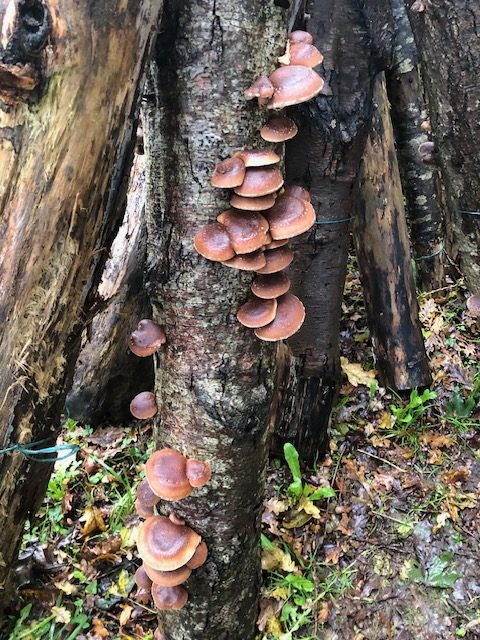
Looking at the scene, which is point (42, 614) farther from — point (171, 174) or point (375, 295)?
point (375, 295)

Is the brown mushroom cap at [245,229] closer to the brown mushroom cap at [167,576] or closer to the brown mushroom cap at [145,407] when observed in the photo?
the brown mushroom cap at [145,407]

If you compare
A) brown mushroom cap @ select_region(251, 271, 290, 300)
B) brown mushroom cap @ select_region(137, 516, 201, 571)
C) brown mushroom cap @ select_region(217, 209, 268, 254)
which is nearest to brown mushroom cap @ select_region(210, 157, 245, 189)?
brown mushroom cap @ select_region(217, 209, 268, 254)

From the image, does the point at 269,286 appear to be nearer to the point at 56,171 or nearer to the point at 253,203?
the point at 253,203

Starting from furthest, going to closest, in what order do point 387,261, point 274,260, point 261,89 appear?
point 387,261
point 274,260
point 261,89

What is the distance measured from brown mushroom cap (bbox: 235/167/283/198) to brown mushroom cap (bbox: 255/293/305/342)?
568mm

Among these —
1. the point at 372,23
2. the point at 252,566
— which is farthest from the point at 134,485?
the point at 372,23

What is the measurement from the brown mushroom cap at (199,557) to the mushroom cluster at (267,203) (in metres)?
1.24

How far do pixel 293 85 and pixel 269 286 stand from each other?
0.84 m

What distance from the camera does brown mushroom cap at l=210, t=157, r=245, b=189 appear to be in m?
2.08

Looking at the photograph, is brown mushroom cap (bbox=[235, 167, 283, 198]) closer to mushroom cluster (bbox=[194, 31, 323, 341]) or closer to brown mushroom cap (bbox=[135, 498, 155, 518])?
mushroom cluster (bbox=[194, 31, 323, 341])

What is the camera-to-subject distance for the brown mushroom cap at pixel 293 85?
201 cm

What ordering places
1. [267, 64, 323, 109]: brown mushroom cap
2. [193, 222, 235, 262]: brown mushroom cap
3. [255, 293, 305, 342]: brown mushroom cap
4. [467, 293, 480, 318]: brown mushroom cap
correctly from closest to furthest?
[267, 64, 323, 109]: brown mushroom cap
[193, 222, 235, 262]: brown mushroom cap
[255, 293, 305, 342]: brown mushroom cap
[467, 293, 480, 318]: brown mushroom cap

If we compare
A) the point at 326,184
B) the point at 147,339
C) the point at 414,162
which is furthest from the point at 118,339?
the point at 414,162

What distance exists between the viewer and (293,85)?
205cm
